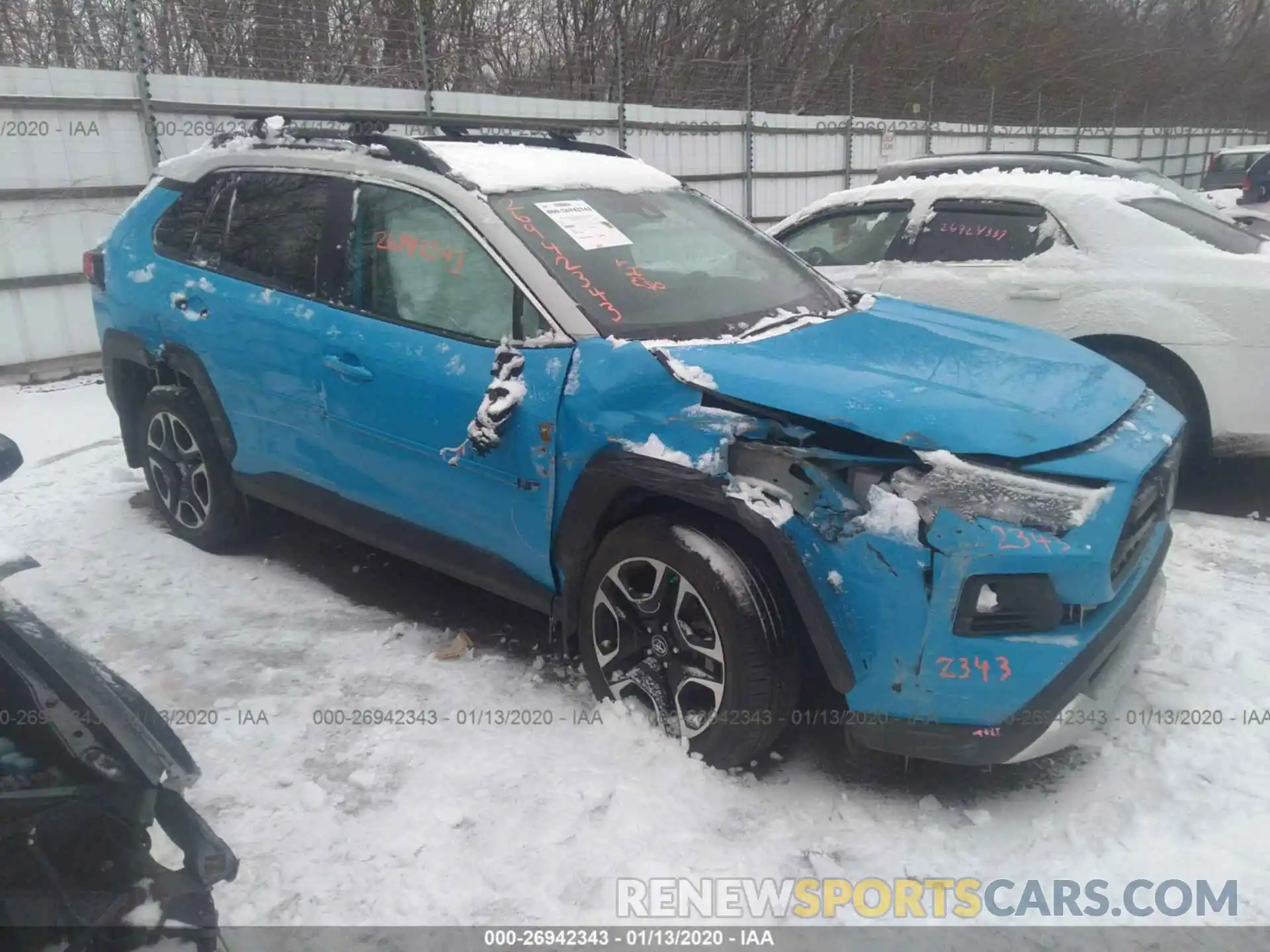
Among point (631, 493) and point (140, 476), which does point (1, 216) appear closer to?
point (140, 476)

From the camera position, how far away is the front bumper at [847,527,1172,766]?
2.46 meters

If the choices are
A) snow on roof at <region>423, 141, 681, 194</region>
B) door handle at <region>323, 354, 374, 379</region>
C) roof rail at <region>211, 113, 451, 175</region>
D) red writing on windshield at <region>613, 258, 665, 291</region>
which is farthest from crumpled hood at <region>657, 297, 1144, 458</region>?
roof rail at <region>211, 113, 451, 175</region>

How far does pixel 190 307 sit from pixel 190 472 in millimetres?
769

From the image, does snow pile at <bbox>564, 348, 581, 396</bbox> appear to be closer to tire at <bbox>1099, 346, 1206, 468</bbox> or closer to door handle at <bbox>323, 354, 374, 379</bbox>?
door handle at <bbox>323, 354, 374, 379</bbox>

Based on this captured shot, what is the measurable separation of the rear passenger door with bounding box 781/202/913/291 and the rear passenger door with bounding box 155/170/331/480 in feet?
9.93

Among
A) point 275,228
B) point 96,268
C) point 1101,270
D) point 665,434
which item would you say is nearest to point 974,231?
point 1101,270

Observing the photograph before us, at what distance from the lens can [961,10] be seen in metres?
24.0

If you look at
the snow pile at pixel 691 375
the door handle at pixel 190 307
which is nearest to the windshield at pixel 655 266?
the snow pile at pixel 691 375

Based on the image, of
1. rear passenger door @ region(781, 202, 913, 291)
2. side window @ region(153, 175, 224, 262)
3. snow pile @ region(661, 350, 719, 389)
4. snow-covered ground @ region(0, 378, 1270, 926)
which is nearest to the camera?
snow-covered ground @ region(0, 378, 1270, 926)

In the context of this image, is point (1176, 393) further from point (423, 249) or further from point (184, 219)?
point (184, 219)

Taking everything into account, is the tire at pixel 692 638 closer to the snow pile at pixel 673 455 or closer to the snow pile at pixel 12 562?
the snow pile at pixel 673 455

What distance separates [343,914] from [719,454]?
1515mm

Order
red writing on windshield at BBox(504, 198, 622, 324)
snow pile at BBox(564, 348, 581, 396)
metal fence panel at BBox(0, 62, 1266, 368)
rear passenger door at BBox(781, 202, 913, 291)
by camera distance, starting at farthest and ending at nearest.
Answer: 1. metal fence panel at BBox(0, 62, 1266, 368)
2. rear passenger door at BBox(781, 202, 913, 291)
3. red writing on windshield at BBox(504, 198, 622, 324)
4. snow pile at BBox(564, 348, 581, 396)

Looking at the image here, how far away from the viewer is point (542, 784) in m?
2.83
